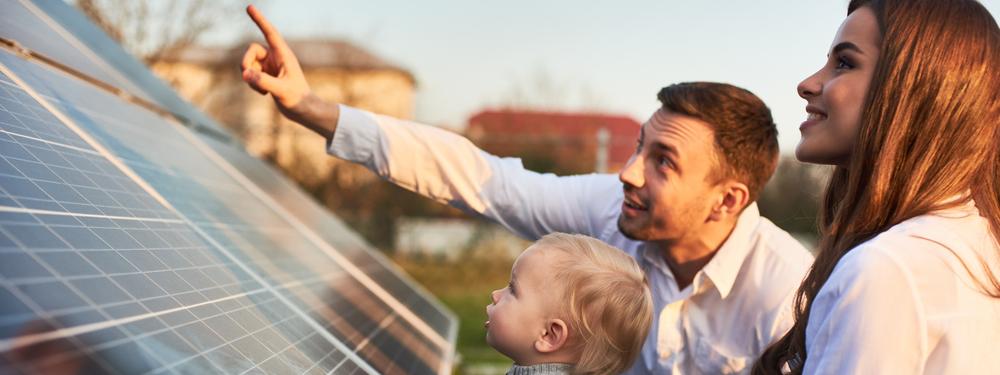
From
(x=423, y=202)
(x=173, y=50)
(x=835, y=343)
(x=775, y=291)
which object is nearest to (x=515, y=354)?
(x=835, y=343)

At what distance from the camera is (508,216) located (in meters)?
4.10

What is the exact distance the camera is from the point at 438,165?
12.8ft

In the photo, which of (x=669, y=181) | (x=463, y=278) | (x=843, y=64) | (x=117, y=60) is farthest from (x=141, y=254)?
(x=463, y=278)

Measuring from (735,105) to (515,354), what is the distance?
1.68 metres

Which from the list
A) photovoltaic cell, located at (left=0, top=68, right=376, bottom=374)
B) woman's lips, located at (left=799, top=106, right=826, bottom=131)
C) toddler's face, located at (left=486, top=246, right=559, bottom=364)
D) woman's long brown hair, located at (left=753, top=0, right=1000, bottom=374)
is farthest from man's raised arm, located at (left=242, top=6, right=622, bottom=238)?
woman's long brown hair, located at (left=753, top=0, right=1000, bottom=374)

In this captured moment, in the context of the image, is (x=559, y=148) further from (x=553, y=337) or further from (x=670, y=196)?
(x=553, y=337)

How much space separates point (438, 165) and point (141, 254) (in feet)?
6.40

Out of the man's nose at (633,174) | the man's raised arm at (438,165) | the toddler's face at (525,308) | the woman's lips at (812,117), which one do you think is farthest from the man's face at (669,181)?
the woman's lips at (812,117)

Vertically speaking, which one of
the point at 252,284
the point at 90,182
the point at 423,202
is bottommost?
the point at 423,202

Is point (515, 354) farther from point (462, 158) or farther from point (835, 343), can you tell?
point (462, 158)

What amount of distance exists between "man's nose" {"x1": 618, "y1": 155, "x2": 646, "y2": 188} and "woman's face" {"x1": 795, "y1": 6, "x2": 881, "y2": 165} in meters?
1.20

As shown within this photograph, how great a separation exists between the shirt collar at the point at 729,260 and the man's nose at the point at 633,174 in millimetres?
368

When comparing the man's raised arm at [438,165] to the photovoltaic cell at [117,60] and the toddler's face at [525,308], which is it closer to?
the photovoltaic cell at [117,60]

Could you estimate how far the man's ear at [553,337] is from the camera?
2.65 m
